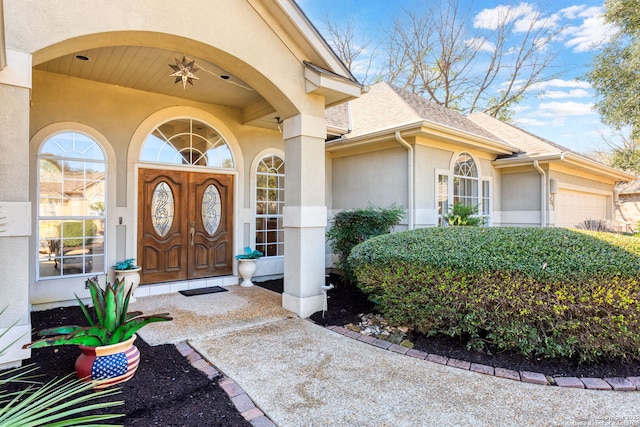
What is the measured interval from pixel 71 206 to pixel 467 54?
65.3ft

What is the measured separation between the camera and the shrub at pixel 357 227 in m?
6.79

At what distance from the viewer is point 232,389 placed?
3.28 meters

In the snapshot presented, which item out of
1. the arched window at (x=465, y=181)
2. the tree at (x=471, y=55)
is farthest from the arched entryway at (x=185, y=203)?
the tree at (x=471, y=55)

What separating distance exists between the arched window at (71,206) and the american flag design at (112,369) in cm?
344

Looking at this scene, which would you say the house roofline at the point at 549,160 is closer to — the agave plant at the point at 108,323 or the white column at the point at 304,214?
the white column at the point at 304,214

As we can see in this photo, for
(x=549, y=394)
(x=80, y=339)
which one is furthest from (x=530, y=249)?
(x=80, y=339)

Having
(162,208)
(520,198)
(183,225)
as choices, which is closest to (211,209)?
(183,225)

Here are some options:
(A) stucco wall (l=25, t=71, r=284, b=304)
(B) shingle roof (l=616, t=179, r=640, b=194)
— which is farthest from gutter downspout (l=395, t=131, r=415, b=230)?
(B) shingle roof (l=616, t=179, r=640, b=194)

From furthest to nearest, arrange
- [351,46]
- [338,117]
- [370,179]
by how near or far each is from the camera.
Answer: [351,46] → [338,117] → [370,179]

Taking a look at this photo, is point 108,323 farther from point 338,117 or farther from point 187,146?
point 338,117

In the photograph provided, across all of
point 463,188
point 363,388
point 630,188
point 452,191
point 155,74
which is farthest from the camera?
point 630,188

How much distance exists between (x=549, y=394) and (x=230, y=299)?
190 inches

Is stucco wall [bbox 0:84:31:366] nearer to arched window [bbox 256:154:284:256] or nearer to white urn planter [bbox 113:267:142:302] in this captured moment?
white urn planter [bbox 113:267:142:302]

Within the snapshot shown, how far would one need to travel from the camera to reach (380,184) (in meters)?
8.13
